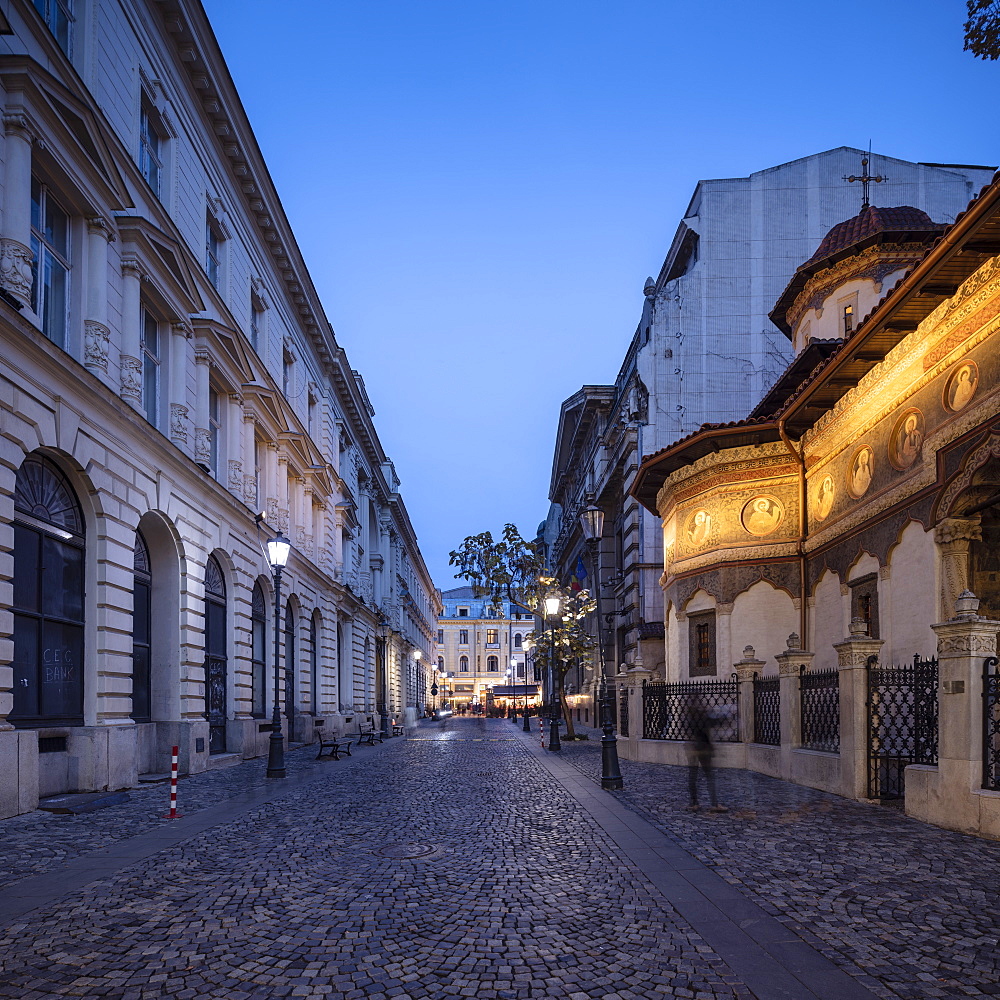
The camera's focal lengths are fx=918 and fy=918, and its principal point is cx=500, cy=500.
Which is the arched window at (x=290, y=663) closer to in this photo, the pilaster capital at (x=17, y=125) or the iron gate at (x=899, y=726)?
the pilaster capital at (x=17, y=125)

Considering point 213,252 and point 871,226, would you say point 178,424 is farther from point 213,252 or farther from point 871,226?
point 871,226

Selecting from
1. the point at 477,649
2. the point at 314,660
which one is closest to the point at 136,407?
the point at 314,660

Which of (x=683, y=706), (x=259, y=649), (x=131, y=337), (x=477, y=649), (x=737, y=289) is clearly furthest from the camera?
(x=477, y=649)

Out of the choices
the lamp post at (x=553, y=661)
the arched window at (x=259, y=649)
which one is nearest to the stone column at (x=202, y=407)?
the arched window at (x=259, y=649)

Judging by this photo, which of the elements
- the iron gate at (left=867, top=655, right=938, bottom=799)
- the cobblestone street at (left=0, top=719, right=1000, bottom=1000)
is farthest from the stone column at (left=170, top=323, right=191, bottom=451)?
the iron gate at (left=867, top=655, right=938, bottom=799)

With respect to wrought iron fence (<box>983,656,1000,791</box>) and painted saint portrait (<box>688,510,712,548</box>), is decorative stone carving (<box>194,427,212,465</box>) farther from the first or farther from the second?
wrought iron fence (<box>983,656,1000,791</box>)

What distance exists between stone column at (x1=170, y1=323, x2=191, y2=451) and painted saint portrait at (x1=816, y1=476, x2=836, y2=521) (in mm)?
14148

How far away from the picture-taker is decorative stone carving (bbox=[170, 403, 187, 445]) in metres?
19.4

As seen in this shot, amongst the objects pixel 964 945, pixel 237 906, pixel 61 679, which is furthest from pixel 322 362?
pixel 964 945

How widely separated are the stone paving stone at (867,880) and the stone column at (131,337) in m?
Result: 11.2

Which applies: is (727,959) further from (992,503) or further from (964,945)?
(992,503)

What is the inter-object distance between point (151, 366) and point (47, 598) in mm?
6688

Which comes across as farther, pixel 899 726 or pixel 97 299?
pixel 97 299

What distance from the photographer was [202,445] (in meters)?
21.3
